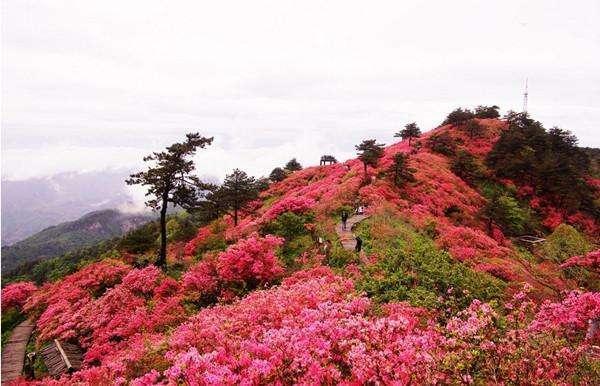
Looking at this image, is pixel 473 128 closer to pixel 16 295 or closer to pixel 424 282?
pixel 424 282

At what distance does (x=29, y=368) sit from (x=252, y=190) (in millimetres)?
23017

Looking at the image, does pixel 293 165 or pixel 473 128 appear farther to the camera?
pixel 293 165

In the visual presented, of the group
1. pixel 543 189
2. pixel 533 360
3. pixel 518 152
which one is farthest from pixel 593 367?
pixel 518 152

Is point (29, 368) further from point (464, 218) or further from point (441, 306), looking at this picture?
point (464, 218)

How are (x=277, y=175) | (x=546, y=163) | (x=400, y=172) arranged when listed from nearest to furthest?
(x=400, y=172) < (x=546, y=163) < (x=277, y=175)

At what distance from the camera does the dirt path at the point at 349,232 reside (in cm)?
2352

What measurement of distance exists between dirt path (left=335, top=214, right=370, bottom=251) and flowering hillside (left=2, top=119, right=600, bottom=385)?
0.54m

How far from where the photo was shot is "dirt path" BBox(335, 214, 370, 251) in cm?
2352

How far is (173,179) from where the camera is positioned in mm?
28172

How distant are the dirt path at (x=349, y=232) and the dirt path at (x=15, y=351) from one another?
17.1 metres

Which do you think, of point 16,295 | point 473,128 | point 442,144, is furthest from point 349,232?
point 473,128

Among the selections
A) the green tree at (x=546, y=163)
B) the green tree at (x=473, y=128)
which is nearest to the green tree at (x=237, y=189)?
the green tree at (x=546, y=163)

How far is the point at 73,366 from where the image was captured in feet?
60.3

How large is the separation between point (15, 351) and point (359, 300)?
2069cm
